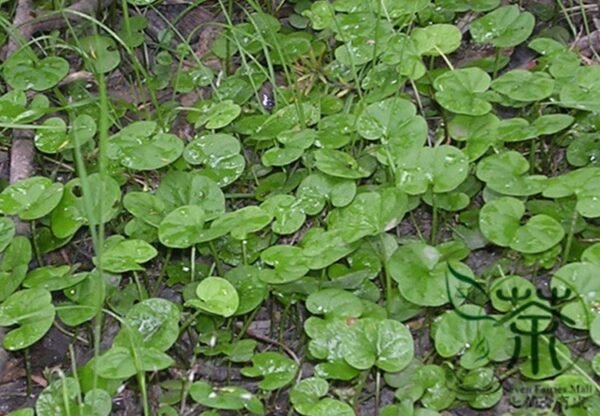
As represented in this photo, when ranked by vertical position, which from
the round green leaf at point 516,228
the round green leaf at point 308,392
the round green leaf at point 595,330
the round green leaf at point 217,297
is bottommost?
the round green leaf at point 308,392

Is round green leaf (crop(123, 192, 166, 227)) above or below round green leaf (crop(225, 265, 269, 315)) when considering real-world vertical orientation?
above

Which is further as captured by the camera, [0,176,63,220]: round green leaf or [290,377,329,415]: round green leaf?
[0,176,63,220]: round green leaf

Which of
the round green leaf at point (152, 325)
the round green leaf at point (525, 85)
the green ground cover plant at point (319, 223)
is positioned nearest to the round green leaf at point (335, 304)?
the green ground cover plant at point (319, 223)

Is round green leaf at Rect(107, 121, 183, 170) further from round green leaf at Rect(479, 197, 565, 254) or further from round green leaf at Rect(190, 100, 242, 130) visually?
round green leaf at Rect(479, 197, 565, 254)

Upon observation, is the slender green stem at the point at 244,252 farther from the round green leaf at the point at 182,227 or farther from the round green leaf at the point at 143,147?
the round green leaf at the point at 143,147

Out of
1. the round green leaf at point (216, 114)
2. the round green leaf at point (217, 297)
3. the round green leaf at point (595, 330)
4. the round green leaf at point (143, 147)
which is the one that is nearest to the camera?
the round green leaf at point (595, 330)

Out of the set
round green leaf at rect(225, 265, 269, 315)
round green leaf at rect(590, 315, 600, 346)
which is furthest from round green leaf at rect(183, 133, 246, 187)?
round green leaf at rect(590, 315, 600, 346)

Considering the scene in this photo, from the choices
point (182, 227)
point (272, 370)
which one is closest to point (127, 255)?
point (182, 227)
